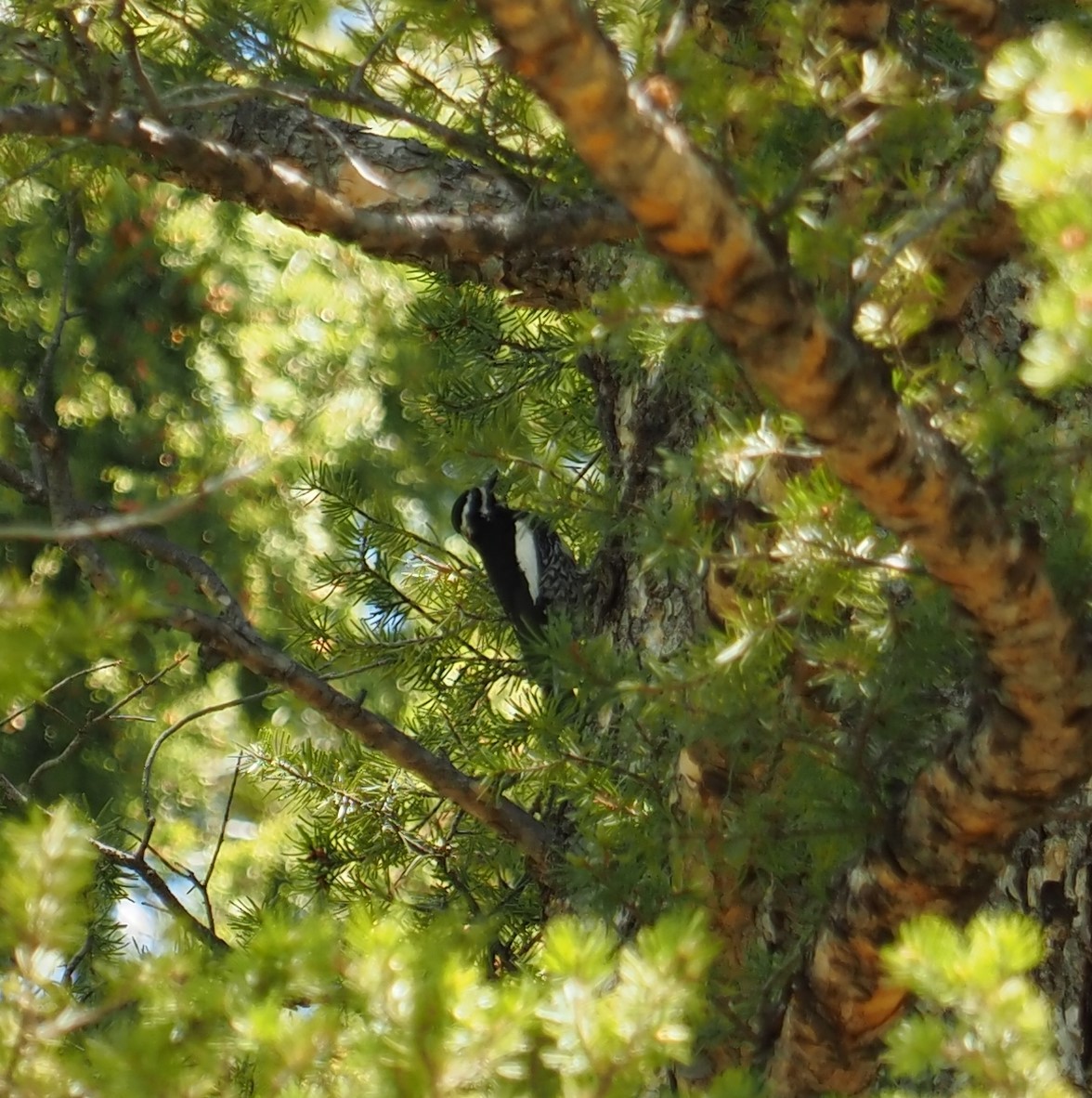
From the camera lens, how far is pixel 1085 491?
1327 millimetres

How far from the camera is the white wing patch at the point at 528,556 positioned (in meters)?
4.33

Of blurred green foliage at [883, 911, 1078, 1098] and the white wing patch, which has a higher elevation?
the white wing patch

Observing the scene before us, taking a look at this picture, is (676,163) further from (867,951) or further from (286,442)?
(867,951)

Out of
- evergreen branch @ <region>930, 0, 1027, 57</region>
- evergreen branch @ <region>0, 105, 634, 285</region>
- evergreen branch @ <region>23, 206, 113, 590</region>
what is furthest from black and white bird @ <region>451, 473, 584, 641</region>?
evergreen branch @ <region>930, 0, 1027, 57</region>

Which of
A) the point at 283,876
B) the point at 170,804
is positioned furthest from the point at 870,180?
the point at 170,804

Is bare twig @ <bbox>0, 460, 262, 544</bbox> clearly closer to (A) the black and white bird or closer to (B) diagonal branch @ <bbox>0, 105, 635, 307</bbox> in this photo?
(B) diagonal branch @ <bbox>0, 105, 635, 307</bbox>

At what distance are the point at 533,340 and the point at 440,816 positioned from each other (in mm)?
1143

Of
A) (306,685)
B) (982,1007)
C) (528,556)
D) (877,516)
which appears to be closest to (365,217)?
(306,685)

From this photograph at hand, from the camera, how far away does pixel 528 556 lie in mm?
4461

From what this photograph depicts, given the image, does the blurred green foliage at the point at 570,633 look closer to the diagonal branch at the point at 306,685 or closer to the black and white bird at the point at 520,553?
the diagonal branch at the point at 306,685

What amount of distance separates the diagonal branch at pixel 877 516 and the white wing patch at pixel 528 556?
256cm

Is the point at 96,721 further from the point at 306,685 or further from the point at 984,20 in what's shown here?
the point at 984,20

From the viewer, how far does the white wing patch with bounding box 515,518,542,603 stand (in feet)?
14.2

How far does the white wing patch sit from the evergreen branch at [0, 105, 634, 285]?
2080 mm
